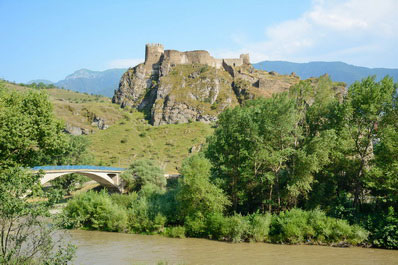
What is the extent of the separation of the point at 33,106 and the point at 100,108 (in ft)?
305

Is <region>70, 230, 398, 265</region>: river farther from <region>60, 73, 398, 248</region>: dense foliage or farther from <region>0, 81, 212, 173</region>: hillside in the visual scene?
<region>0, 81, 212, 173</region>: hillside

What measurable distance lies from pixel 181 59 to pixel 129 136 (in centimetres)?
4114

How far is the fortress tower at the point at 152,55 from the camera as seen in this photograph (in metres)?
128

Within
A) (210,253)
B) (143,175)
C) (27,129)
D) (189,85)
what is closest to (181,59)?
(189,85)

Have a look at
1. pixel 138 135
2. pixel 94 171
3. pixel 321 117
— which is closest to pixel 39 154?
pixel 321 117

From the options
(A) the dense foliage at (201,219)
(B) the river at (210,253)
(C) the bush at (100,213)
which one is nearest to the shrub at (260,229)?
(A) the dense foliage at (201,219)

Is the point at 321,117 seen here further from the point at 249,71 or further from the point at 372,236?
the point at 249,71

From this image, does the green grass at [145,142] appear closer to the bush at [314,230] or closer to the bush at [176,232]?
the bush at [176,232]

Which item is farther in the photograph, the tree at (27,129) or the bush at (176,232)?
the bush at (176,232)

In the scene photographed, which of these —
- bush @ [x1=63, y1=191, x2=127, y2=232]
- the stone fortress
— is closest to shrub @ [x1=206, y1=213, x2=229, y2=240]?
bush @ [x1=63, y1=191, x2=127, y2=232]

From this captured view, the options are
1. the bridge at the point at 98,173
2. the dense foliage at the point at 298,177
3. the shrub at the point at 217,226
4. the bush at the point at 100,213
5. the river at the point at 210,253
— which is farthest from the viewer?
the bridge at the point at 98,173

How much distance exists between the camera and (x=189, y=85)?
115188 mm

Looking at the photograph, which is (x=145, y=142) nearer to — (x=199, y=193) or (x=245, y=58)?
(x=245, y=58)

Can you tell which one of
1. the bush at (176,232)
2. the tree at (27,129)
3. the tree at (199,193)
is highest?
the tree at (27,129)
